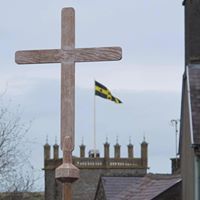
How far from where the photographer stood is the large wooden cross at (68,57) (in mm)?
11219

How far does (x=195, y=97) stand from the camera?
26.7m

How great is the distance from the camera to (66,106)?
1126 cm

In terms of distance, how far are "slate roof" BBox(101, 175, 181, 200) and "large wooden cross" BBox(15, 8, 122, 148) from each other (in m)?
21.9

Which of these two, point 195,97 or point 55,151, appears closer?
point 195,97

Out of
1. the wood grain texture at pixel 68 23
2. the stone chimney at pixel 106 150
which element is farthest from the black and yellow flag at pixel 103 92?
the wood grain texture at pixel 68 23

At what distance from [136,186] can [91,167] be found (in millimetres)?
48881

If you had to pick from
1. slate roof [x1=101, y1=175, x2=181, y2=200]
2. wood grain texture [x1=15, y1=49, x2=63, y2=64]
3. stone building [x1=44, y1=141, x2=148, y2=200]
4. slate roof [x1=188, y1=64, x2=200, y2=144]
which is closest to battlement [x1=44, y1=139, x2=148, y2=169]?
stone building [x1=44, y1=141, x2=148, y2=200]

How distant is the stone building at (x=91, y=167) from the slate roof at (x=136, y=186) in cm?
4131

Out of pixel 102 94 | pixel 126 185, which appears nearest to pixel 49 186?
pixel 102 94

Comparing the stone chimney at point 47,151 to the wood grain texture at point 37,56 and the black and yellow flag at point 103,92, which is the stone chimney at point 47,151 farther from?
the wood grain texture at point 37,56

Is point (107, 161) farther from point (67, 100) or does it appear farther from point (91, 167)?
point (67, 100)

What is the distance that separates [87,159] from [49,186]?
5324 millimetres

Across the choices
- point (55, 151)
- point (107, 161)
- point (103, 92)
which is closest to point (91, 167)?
point (107, 161)

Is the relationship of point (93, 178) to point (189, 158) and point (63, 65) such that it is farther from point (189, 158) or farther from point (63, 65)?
point (63, 65)
